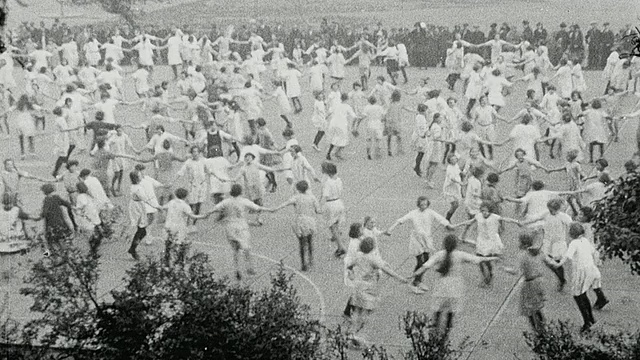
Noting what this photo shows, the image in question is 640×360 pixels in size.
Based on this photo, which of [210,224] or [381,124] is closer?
[210,224]

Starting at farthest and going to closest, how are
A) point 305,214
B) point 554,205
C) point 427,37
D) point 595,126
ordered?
point 427,37 < point 595,126 < point 305,214 < point 554,205

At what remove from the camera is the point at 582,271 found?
37.4 feet

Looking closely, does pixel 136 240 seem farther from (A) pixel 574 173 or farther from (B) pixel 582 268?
(A) pixel 574 173

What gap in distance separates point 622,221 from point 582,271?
2.15m

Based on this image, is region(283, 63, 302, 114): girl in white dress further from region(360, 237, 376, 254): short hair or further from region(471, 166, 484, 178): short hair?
region(360, 237, 376, 254): short hair

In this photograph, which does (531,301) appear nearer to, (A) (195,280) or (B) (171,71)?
(A) (195,280)

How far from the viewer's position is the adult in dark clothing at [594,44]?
29.6 metres

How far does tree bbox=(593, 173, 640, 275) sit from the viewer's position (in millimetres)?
9148

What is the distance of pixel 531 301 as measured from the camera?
10.9m

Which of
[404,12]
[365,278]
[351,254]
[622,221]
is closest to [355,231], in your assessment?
[351,254]

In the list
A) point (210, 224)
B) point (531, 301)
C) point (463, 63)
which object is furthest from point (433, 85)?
point (531, 301)

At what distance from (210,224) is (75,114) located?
4.71 metres

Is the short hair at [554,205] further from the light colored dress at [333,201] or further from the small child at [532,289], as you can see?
the light colored dress at [333,201]

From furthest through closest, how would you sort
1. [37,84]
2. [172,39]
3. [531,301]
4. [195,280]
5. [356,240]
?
[172,39] < [37,84] < [356,240] < [531,301] < [195,280]
